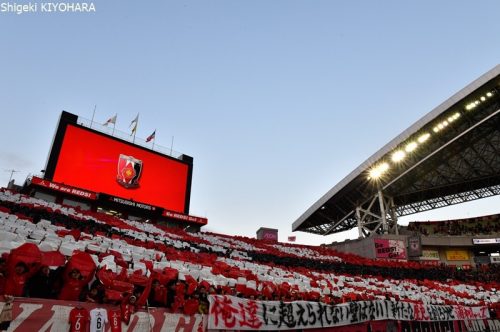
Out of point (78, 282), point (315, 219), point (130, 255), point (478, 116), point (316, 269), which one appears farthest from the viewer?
point (315, 219)

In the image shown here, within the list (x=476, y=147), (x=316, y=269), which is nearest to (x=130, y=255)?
(x=316, y=269)

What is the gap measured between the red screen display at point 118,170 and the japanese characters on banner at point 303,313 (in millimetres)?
19829

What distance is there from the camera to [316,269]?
899 inches

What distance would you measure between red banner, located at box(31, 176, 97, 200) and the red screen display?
35.1 inches

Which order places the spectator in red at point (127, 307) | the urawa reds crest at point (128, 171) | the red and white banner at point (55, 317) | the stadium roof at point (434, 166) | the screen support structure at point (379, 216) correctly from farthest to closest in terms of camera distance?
the screen support structure at point (379, 216), the stadium roof at point (434, 166), the urawa reds crest at point (128, 171), the spectator in red at point (127, 307), the red and white banner at point (55, 317)

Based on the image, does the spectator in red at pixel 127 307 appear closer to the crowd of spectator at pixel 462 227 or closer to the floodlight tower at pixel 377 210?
the floodlight tower at pixel 377 210

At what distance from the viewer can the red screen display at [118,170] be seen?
76.8 feet

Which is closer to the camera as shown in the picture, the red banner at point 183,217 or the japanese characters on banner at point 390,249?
the red banner at point 183,217

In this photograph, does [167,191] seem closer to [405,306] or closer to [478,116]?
[405,306]

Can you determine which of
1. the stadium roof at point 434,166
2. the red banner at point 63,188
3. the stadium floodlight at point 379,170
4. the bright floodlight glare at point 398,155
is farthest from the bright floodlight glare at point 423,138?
the red banner at point 63,188

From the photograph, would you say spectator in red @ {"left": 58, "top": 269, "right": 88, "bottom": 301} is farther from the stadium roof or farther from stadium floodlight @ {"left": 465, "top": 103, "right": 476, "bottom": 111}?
stadium floodlight @ {"left": 465, "top": 103, "right": 476, "bottom": 111}

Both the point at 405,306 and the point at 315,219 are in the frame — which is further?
the point at 315,219

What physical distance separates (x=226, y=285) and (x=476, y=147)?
1424 inches

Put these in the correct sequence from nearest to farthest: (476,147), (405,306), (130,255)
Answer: (130,255) → (405,306) → (476,147)
